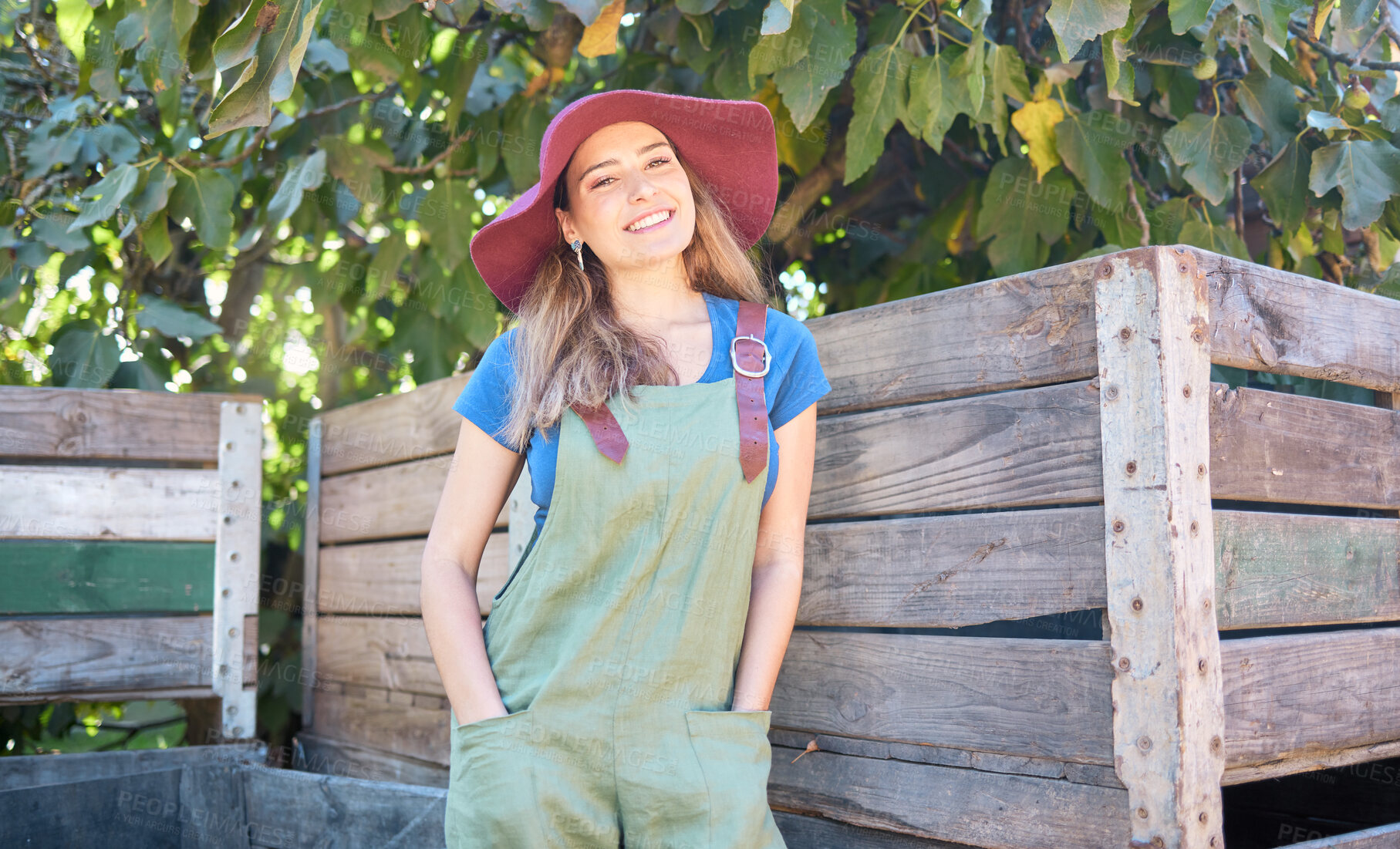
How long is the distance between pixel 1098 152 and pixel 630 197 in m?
1.28

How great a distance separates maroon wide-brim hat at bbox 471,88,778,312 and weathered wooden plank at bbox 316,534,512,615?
2.97 ft

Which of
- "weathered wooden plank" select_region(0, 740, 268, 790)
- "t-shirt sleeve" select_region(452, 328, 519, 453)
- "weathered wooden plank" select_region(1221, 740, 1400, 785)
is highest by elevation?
"t-shirt sleeve" select_region(452, 328, 519, 453)

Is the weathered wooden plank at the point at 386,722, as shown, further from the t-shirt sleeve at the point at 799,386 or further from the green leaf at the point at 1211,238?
the green leaf at the point at 1211,238

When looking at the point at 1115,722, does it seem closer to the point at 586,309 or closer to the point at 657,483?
the point at 657,483

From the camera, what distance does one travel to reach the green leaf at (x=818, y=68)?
2.51 m

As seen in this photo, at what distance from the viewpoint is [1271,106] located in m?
2.61

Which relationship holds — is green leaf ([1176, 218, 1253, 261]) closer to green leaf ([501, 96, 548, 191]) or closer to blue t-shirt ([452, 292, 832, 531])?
blue t-shirt ([452, 292, 832, 531])

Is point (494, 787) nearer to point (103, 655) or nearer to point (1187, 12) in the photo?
point (1187, 12)

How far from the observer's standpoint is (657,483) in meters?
1.80

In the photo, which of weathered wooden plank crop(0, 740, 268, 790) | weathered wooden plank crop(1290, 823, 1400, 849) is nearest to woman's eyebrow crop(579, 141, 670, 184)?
weathered wooden plank crop(1290, 823, 1400, 849)

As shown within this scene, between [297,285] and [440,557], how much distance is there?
2139 mm

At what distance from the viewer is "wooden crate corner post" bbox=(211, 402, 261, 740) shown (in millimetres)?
3299

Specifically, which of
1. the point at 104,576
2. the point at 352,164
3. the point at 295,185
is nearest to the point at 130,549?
the point at 104,576

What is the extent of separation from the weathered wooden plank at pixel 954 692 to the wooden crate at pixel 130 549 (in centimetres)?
195
